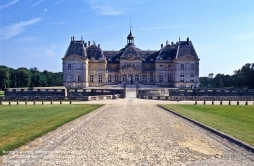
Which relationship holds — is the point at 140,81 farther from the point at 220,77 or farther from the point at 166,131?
the point at 166,131

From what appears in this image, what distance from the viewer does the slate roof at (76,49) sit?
7200 cm

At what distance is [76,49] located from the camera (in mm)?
72250

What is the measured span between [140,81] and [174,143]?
64600 mm

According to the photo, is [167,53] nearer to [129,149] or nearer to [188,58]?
[188,58]

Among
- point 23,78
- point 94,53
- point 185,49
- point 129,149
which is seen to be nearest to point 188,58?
point 185,49

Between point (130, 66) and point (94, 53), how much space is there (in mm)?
9988

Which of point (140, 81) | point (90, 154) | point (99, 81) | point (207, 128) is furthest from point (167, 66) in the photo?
point (90, 154)

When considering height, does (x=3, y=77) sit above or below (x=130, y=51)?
below

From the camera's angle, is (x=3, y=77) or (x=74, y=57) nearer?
(x=3, y=77)

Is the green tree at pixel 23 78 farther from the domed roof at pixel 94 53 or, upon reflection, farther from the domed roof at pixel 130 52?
the domed roof at pixel 130 52

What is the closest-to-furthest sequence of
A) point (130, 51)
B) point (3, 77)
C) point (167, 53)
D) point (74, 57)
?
point (3, 77), point (74, 57), point (130, 51), point (167, 53)

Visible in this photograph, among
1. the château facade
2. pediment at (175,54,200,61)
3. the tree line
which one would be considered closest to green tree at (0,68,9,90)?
the château facade

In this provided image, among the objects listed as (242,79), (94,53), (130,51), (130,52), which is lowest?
(242,79)

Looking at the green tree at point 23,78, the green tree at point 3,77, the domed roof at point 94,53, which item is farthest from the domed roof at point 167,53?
the green tree at point 3,77
